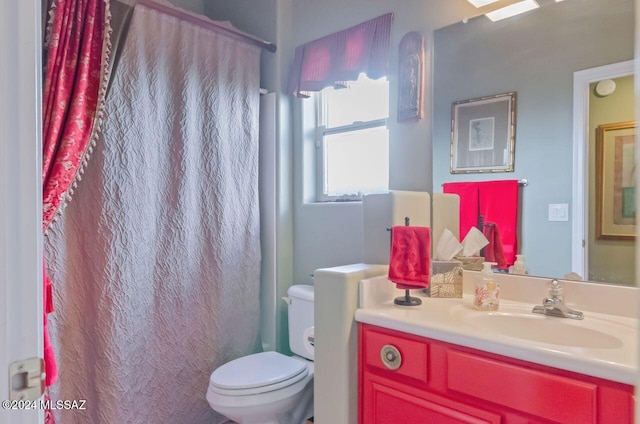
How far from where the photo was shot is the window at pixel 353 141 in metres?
2.04

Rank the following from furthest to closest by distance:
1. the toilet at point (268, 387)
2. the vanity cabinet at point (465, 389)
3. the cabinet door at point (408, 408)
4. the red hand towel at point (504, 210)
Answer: the toilet at point (268, 387) → the red hand towel at point (504, 210) → the cabinet door at point (408, 408) → the vanity cabinet at point (465, 389)

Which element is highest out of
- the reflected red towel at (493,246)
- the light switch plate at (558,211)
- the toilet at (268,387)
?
the light switch plate at (558,211)

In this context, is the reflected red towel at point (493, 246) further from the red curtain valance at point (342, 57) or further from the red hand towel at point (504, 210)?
the red curtain valance at point (342, 57)

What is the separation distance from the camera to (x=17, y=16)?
521 mm

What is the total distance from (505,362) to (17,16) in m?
1.21

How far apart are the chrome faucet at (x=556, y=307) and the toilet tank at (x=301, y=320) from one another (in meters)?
1.07

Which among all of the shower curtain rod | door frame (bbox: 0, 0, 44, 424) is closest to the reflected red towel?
door frame (bbox: 0, 0, 44, 424)

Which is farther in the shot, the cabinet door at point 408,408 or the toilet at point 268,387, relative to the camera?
the toilet at point 268,387

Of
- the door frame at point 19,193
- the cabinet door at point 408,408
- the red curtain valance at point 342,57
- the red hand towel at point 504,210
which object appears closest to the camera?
the door frame at point 19,193

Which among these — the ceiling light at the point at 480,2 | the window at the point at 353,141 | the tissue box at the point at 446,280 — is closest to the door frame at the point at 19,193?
the tissue box at the point at 446,280

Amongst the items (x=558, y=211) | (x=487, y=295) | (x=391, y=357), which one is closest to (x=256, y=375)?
(x=391, y=357)

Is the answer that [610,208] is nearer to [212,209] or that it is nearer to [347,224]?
[347,224]

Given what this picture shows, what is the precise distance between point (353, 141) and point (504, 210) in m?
0.96

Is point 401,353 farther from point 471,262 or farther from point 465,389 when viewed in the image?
point 471,262
